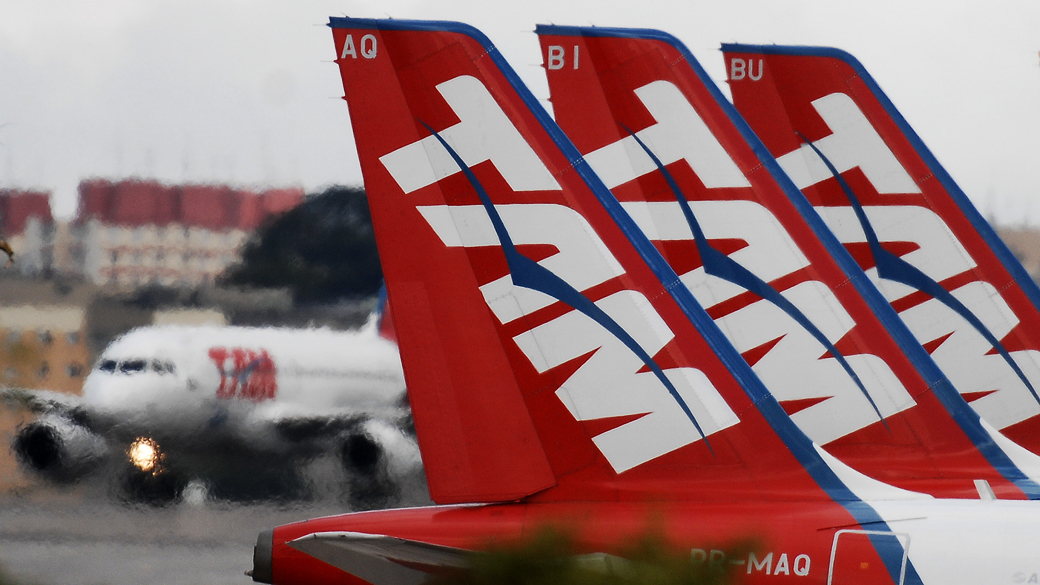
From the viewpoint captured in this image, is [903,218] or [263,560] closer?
[263,560]

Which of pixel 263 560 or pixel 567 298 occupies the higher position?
pixel 567 298

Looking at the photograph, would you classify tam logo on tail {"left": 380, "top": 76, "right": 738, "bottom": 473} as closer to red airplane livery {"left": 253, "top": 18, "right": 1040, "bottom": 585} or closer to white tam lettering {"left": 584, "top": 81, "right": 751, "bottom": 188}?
red airplane livery {"left": 253, "top": 18, "right": 1040, "bottom": 585}

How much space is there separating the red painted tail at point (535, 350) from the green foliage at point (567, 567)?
138 centimetres

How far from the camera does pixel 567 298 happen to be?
14.5ft

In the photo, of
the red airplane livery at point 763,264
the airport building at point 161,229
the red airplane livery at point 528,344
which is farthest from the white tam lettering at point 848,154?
the airport building at point 161,229

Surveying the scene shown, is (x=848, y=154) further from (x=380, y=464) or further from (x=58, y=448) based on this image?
(x=58, y=448)

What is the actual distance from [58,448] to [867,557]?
7500 mm

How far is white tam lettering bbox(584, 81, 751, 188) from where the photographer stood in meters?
5.20

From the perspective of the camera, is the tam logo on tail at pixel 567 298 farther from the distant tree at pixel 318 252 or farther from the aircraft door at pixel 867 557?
the distant tree at pixel 318 252

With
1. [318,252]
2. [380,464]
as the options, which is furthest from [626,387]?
[318,252]

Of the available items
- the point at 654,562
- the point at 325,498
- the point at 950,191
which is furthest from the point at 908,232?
the point at 325,498

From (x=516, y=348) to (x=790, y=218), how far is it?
5.35ft

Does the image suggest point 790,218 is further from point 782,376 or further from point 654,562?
point 654,562

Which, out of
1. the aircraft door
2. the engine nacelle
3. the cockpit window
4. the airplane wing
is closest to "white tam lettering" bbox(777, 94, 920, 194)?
the aircraft door
